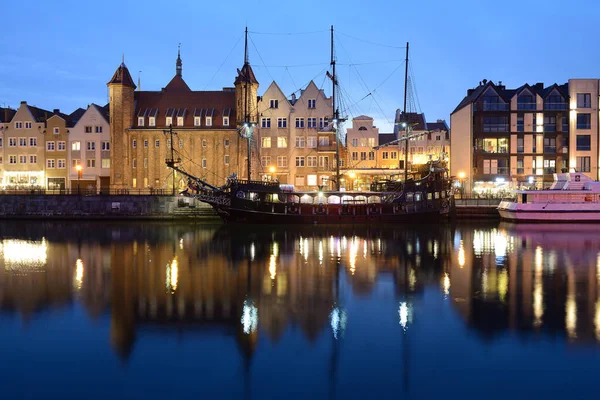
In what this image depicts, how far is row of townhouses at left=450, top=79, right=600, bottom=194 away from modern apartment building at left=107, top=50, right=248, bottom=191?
31.3m

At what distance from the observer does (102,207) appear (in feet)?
191

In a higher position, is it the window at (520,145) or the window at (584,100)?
the window at (584,100)

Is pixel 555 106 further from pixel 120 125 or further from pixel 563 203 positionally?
pixel 120 125

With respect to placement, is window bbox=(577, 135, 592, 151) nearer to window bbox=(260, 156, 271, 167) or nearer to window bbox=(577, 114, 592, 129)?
window bbox=(577, 114, 592, 129)

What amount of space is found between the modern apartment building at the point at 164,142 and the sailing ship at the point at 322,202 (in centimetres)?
1538

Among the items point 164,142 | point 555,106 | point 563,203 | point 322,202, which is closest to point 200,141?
point 164,142

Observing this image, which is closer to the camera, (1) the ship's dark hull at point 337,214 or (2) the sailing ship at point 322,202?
(2) the sailing ship at point 322,202

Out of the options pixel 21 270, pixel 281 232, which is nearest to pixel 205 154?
pixel 281 232

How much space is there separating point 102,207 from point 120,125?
15818mm

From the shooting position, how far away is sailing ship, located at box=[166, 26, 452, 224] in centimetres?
5084

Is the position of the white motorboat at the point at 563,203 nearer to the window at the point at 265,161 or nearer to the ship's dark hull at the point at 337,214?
the ship's dark hull at the point at 337,214

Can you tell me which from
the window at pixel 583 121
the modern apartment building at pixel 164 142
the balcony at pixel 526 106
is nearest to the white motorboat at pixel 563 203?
the balcony at pixel 526 106

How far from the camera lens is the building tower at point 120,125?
6950 centimetres

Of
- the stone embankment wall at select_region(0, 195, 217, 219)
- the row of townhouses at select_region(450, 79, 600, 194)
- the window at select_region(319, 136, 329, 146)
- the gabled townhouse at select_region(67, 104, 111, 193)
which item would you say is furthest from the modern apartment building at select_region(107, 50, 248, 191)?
the row of townhouses at select_region(450, 79, 600, 194)
